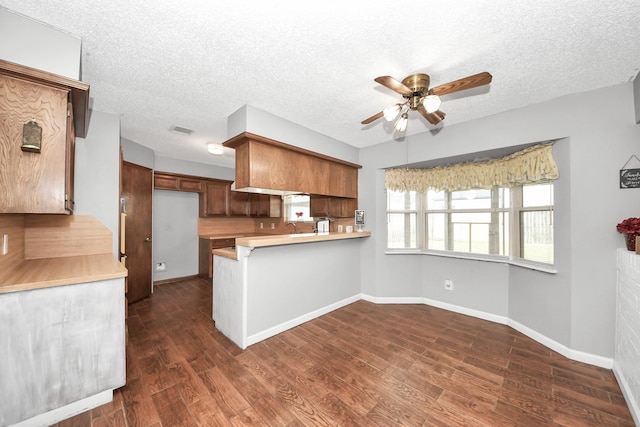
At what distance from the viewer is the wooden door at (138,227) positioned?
3.62m

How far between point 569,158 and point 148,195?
18.4ft

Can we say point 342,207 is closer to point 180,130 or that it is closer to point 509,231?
point 509,231

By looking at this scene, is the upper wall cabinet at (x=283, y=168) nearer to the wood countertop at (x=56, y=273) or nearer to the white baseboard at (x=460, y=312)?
the wood countertop at (x=56, y=273)

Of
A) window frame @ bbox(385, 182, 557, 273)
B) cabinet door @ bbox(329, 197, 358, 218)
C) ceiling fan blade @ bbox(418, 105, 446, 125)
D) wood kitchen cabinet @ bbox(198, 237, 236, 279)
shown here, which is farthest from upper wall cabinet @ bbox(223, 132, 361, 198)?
wood kitchen cabinet @ bbox(198, 237, 236, 279)

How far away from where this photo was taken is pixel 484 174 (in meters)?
3.20

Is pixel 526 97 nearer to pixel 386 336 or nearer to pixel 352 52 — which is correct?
pixel 352 52

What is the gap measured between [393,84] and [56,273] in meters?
2.73

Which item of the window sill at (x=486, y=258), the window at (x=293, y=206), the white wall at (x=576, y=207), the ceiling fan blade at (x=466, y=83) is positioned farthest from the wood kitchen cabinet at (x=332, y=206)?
the ceiling fan blade at (x=466, y=83)

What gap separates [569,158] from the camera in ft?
7.67

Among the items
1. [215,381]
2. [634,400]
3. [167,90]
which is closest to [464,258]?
[634,400]

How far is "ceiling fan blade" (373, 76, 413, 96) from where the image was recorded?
63.3 inches

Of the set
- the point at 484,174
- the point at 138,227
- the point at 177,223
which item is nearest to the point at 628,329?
the point at 484,174

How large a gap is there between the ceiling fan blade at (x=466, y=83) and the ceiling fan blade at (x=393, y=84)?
18 centimetres

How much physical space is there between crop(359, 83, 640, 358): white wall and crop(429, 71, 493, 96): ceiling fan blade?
4.74ft
